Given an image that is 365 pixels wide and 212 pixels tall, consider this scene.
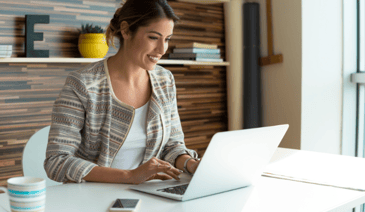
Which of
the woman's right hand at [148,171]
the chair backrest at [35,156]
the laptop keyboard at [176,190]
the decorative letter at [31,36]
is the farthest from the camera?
the decorative letter at [31,36]

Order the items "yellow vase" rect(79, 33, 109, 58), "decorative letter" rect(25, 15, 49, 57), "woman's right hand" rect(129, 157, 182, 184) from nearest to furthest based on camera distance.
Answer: "woman's right hand" rect(129, 157, 182, 184) → "decorative letter" rect(25, 15, 49, 57) → "yellow vase" rect(79, 33, 109, 58)

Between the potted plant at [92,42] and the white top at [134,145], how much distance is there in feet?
3.28

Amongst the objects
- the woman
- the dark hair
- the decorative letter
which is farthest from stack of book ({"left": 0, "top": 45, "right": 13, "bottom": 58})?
the dark hair

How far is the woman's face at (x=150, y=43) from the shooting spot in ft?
5.36

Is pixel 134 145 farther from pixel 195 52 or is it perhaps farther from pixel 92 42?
pixel 195 52

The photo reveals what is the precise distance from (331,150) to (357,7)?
1.06 meters

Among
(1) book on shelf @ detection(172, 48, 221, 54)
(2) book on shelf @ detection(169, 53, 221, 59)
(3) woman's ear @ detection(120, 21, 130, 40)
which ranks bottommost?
(2) book on shelf @ detection(169, 53, 221, 59)

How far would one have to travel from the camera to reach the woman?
1439 millimetres

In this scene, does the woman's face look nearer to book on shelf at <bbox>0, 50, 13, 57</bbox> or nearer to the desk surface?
the desk surface

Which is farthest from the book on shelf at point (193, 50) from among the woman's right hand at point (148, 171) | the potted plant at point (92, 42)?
the woman's right hand at point (148, 171)

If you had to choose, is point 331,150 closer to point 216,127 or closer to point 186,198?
point 216,127

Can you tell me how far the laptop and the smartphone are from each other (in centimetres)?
11

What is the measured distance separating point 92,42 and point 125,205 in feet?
5.52

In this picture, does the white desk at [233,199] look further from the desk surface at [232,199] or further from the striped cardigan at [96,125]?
the striped cardigan at [96,125]
